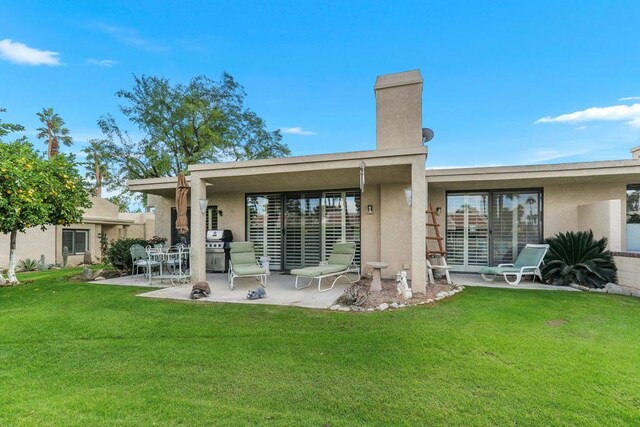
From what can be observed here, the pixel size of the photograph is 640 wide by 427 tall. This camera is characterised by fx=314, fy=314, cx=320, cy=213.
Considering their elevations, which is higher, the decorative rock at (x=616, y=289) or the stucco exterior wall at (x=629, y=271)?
the stucco exterior wall at (x=629, y=271)

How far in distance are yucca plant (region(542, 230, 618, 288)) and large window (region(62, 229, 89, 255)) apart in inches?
897

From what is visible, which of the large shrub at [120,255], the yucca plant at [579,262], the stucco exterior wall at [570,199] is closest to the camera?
the yucca plant at [579,262]

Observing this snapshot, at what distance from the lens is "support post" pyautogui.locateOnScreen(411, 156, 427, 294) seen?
6.66m

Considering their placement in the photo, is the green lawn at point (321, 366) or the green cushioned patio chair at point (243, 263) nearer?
the green lawn at point (321, 366)

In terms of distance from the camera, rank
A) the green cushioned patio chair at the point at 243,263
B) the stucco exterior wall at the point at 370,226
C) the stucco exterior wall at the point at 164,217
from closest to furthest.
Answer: the green cushioned patio chair at the point at 243,263, the stucco exterior wall at the point at 370,226, the stucco exterior wall at the point at 164,217

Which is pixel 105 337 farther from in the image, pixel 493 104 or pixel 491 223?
pixel 493 104

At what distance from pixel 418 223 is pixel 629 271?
530cm

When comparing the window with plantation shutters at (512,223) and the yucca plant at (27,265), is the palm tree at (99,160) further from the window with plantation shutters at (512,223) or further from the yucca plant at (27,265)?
the window with plantation shutters at (512,223)

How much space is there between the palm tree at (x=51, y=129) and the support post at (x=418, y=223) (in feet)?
101

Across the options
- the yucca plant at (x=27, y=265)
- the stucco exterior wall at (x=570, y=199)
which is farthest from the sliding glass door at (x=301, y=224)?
the yucca plant at (x=27, y=265)

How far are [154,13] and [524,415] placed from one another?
17.6 meters

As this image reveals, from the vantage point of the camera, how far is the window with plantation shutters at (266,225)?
36.5ft

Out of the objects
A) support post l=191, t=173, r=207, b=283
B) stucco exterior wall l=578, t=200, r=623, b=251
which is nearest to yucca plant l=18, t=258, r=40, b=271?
support post l=191, t=173, r=207, b=283

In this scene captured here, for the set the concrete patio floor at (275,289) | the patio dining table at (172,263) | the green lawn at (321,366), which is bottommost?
the concrete patio floor at (275,289)
